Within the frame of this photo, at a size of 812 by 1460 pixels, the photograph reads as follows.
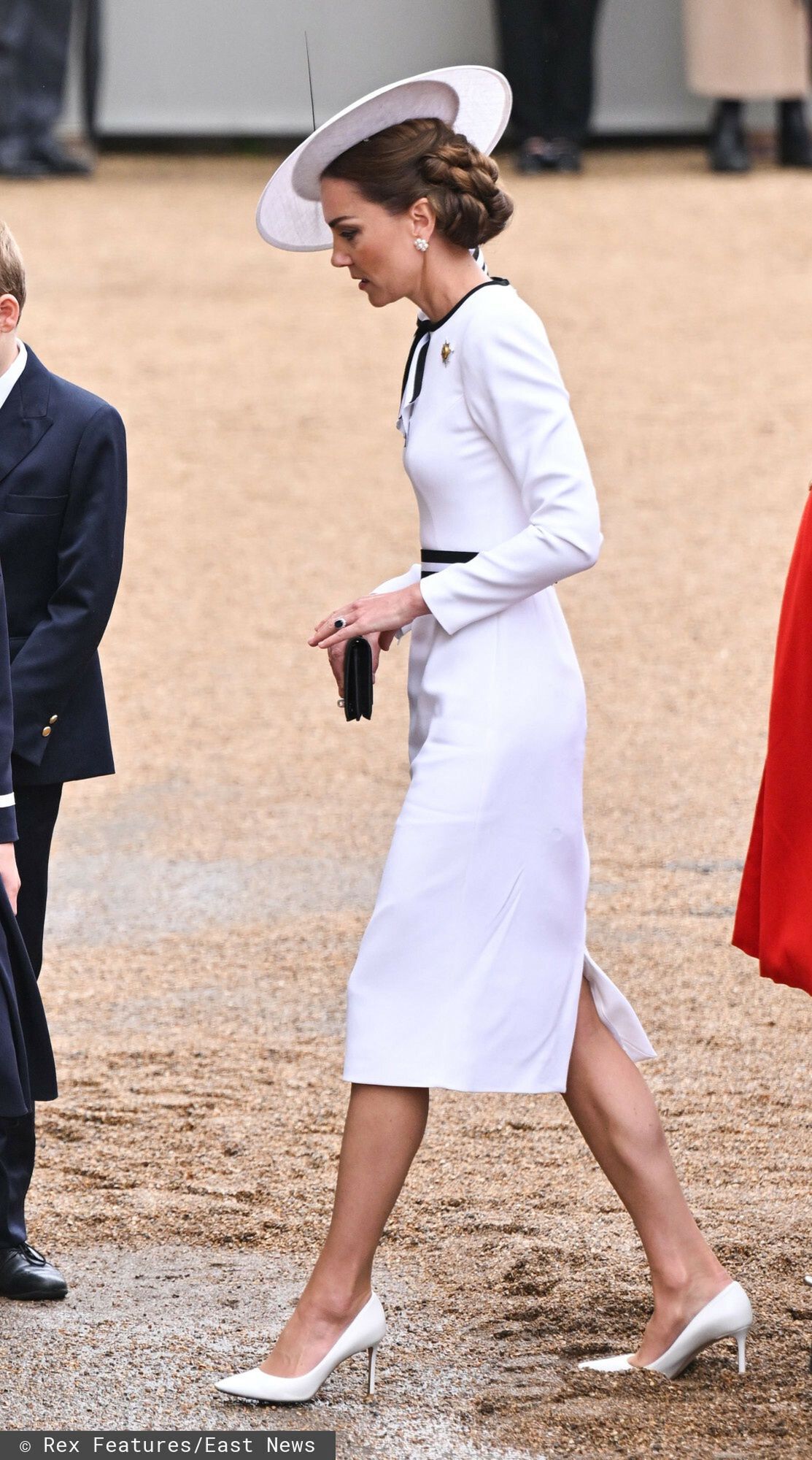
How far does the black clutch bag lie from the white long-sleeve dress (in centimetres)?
11

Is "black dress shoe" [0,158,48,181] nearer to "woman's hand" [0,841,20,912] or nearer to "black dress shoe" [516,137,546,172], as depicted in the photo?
"black dress shoe" [516,137,546,172]

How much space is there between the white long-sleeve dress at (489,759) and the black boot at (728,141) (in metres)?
10.9

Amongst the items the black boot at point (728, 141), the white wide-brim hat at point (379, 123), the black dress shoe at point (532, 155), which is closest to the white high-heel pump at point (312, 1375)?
the white wide-brim hat at point (379, 123)

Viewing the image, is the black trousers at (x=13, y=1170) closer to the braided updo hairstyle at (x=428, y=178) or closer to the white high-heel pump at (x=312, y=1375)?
the white high-heel pump at (x=312, y=1375)

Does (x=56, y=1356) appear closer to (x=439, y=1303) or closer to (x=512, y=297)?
(x=439, y=1303)

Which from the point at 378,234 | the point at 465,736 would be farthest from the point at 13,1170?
the point at 378,234

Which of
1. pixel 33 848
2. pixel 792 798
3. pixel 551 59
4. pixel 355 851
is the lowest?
pixel 355 851

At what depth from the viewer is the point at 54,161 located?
1322 cm

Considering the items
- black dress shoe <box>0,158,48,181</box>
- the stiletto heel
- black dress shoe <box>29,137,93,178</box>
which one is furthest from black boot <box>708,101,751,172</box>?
the stiletto heel

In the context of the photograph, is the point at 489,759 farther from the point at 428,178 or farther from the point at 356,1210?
the point at 428,178

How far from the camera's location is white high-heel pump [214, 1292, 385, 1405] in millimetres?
2762

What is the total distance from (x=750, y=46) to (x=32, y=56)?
435cm

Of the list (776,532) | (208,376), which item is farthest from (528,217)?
(776,532)

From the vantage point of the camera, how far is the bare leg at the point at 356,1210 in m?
2.74
